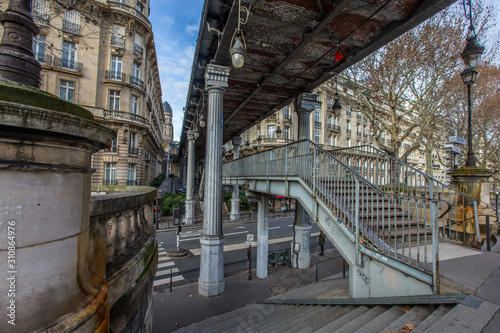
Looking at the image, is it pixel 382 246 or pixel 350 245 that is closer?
pixel 382 246

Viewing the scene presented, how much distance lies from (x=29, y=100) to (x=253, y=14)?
6.32m

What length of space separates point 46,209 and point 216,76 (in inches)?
318

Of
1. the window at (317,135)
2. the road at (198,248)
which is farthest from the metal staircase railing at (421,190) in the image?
the window at (317,135)

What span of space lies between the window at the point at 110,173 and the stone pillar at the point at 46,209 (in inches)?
920

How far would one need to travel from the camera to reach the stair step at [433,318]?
2.83m

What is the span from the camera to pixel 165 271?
11141 millimetres

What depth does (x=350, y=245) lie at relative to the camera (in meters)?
4.85

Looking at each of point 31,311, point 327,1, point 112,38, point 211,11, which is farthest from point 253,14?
point 112,38

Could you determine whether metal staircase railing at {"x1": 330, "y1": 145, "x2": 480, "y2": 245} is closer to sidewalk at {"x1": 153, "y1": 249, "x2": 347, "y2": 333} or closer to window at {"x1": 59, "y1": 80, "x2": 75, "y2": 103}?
sidewalk at {"x1": 153, "y1": 249, "x2": 347, "y2": 333}

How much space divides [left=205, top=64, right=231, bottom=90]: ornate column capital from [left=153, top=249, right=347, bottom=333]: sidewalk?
26.5ft

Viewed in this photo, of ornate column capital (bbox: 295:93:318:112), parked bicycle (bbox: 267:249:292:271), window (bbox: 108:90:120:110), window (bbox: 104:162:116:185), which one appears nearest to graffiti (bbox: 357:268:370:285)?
parked bicycle (bbox: 267:249:292:271)

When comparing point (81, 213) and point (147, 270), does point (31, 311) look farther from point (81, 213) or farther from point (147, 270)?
point (147, 270)

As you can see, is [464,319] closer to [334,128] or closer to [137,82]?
[137,82]

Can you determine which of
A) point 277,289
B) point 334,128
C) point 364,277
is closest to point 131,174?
point 277,289
